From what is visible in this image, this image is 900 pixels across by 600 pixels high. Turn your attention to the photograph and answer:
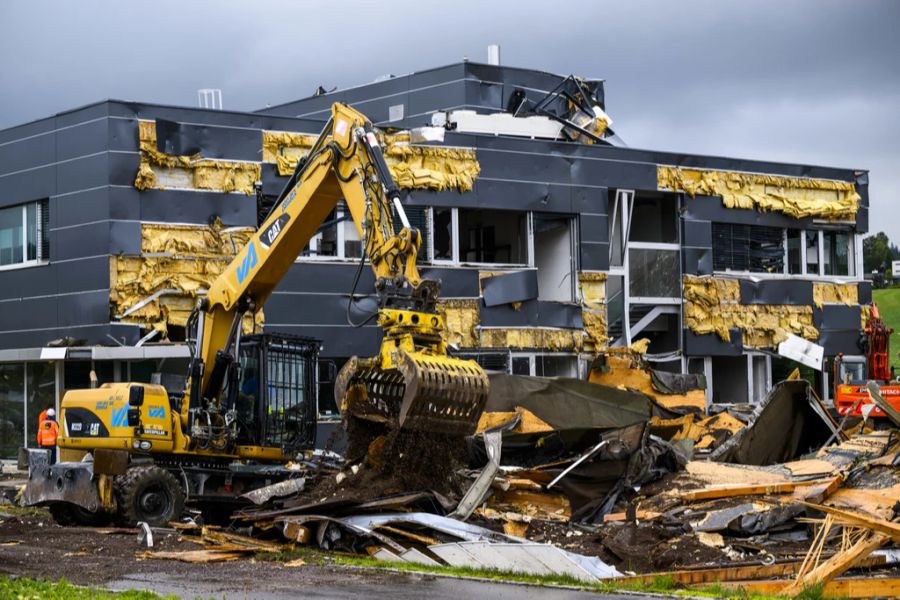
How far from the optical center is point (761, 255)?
3862cm

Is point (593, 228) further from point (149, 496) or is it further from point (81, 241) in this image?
point (149, 496)

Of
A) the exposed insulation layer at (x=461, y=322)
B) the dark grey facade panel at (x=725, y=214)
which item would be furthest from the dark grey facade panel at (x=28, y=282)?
the dark grey facade panel at (x=725, y=214)

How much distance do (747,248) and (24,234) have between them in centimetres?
1976

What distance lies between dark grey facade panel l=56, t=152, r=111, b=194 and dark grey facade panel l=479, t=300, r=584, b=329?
9.77 metres

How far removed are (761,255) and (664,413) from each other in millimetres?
9528

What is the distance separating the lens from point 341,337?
31562 mm

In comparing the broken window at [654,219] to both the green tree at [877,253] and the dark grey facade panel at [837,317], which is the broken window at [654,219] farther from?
the green tree at [877,253]

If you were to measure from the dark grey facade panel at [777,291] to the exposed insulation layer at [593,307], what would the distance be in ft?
15.9

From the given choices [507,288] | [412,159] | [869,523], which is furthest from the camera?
[507,288]

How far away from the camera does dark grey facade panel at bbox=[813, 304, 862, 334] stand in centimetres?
3931

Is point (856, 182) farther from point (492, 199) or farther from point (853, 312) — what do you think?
point (492, 199)

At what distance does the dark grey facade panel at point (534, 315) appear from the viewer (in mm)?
33438

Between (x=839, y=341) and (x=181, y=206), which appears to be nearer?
(x=181, y=206)

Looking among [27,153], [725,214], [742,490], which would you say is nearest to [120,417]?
[742,490]
